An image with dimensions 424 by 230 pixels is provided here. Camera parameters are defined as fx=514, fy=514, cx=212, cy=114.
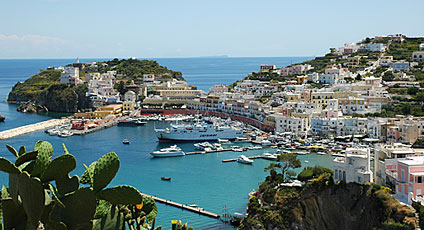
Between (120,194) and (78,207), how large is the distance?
0.23 m

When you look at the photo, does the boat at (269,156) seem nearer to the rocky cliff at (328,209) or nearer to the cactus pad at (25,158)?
the rocky cliff at (328,209)

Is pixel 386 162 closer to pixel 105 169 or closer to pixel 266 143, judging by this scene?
pixel 105 169

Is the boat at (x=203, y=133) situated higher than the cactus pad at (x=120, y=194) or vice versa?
the cactus pad at (x=120, y=194)

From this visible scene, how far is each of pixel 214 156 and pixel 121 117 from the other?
47.5 ft

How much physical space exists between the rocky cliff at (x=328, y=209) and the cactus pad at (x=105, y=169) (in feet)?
26.1

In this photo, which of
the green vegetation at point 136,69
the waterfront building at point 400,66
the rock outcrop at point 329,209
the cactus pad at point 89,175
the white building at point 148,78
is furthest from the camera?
the green vegetation at point 136,69

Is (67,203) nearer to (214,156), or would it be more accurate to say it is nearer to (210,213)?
(210,213)

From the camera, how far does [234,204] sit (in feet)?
48.1

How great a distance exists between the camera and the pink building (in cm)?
1060

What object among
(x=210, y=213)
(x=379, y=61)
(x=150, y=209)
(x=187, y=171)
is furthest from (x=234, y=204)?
(x=379, y=61)

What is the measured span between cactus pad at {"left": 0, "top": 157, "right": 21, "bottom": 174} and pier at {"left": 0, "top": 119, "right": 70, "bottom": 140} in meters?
26.6

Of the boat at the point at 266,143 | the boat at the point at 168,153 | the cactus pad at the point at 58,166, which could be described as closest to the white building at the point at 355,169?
the cactus pad at the point at 58,166

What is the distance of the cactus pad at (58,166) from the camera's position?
8.52 feet

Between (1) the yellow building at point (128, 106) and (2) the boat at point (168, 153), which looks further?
(1) the yellow building at point (128, 106)
